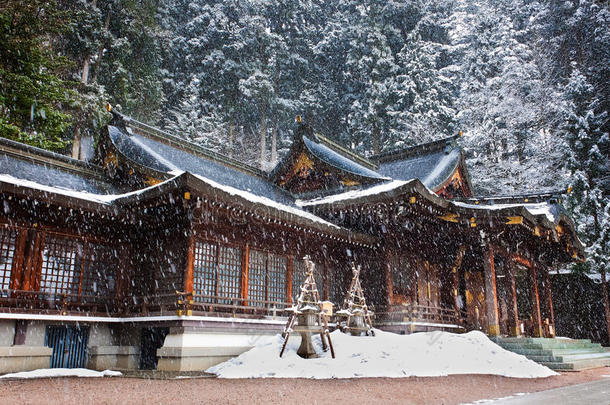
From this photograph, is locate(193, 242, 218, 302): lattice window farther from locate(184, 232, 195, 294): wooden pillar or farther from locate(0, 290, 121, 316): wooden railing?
locate(0, 290, 121, 316): wooden railing

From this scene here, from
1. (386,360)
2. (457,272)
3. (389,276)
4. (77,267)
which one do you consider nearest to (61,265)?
(77,267)

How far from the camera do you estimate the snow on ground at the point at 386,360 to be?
10561 millimetres

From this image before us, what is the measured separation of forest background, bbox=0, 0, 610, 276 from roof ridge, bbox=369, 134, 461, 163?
8486 millimetres

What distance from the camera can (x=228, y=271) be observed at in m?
13.7

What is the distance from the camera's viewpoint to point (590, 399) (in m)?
7.68

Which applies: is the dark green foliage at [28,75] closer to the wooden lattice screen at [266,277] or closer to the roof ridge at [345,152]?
the wooden lattice screen at [266,277]

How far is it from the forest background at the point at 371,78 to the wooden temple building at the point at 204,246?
8426mm

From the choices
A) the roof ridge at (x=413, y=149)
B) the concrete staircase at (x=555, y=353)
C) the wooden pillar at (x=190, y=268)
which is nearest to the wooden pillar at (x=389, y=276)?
the concrete staircase at (x=555, y=353)

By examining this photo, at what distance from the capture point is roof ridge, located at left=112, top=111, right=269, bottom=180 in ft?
57.3

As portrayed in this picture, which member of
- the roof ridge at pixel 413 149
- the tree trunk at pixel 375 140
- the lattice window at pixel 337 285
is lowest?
the lattice window at pixel 337 285

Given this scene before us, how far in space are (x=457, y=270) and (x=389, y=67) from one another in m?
23.1

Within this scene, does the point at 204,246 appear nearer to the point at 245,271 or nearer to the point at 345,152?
the point at 245,271

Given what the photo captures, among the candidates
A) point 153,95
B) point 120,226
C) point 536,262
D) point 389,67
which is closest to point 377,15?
point 389,67

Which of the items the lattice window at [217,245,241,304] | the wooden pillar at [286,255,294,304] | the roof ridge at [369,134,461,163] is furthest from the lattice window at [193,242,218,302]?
the roof ridge at [369,134,461,163]
